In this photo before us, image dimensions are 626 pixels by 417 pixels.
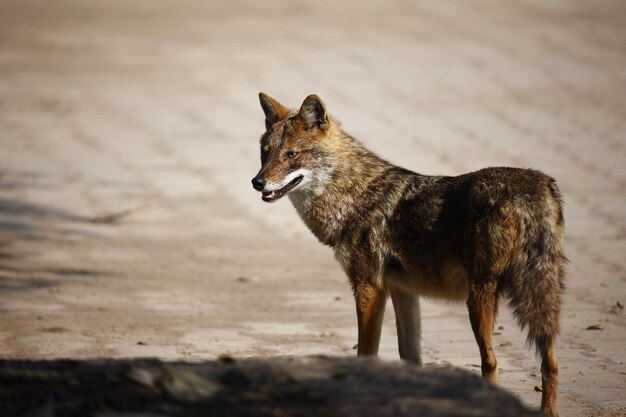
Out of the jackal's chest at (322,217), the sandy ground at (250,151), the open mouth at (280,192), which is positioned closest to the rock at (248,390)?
the sandy ground at (250,151)

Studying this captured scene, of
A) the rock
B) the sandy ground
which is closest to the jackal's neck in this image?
the sandy ground

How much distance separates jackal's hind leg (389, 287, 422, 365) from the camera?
8328mm

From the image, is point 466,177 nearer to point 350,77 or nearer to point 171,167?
point 171,167

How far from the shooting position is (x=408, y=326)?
8.34 metres

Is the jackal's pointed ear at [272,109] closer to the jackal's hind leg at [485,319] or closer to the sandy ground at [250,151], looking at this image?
the sandy ground at [250,151]

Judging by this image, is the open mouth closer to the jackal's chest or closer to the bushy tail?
the jackal's chest

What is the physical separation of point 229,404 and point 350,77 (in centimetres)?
1472

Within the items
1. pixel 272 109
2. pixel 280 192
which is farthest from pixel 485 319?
pixel 272 109

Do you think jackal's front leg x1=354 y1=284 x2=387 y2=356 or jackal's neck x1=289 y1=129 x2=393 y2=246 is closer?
jackal's front leg x1=354 y1=284 x2=387 y2=356

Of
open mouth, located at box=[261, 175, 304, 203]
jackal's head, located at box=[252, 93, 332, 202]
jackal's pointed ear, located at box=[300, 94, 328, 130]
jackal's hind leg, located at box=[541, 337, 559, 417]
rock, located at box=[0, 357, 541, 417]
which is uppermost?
jackal's pointed ear, located at box=[300, 94, 328, 130]

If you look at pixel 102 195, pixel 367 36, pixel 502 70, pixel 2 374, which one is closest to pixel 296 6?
pixel 367 36

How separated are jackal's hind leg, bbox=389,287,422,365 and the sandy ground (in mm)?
458

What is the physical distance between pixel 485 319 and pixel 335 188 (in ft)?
5.97

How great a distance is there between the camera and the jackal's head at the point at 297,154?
8.62 metres
